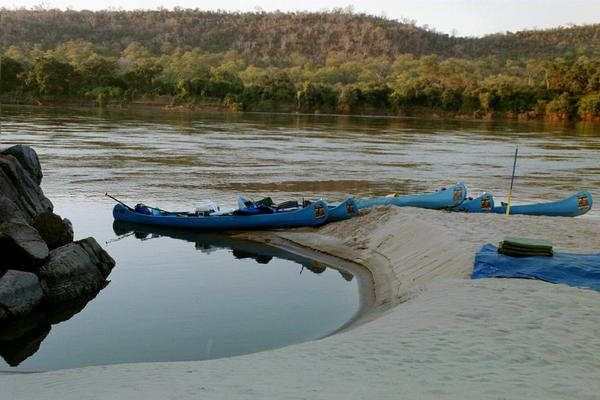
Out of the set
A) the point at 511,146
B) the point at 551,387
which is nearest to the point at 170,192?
the point at 551,387

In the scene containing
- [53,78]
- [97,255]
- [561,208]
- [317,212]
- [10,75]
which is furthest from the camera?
[10,75]

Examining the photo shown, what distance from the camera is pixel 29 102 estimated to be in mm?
93625

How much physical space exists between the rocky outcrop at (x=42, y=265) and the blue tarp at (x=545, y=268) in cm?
733

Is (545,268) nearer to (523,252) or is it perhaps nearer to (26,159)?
(523,252)

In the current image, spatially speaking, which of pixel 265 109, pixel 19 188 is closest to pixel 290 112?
pixel 265 109

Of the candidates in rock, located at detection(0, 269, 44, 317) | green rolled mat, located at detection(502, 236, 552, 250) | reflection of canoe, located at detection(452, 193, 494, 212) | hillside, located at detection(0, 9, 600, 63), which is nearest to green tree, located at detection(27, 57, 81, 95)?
Answer: reflection of canoe, located at detection(452, 193, 494, 212)

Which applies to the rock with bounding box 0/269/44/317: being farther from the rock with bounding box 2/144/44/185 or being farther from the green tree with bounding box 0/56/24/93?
the green tree with bounding box 0/56/24/93

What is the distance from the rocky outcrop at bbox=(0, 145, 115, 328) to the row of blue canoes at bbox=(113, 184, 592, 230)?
3581mm

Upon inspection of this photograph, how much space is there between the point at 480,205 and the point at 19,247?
12.0 meters

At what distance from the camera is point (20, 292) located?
10.4 meters

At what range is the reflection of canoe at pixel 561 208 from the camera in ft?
55.7

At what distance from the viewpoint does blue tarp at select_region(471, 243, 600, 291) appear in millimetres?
9844

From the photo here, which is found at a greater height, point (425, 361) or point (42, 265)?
point (425, 361)

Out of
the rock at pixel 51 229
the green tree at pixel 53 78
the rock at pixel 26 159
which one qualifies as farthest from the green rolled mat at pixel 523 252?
the green tree at pixel 53 78
